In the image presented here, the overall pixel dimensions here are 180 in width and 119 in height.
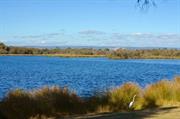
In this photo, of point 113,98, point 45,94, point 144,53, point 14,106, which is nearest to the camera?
point 14,106

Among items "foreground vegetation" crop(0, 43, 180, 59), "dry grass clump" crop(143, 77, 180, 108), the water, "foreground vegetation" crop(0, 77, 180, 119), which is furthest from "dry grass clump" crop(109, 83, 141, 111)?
"foreground vegetation" crop(0, 43, 180, 59)

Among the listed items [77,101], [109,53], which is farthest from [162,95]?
[109,53]

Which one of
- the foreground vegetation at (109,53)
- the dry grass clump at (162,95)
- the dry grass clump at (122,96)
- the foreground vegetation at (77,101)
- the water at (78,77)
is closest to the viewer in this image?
the foreground vegetation at (77,101)

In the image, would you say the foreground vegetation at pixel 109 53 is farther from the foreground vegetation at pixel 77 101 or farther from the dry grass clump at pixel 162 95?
the foreground vegetation at pixel 77 101

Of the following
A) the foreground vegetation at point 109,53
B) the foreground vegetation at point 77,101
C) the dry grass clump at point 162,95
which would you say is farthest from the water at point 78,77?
the foreground vegetation at point 109,53

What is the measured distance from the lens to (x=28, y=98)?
1755 centimetres

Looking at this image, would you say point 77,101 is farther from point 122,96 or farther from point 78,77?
point 78,77

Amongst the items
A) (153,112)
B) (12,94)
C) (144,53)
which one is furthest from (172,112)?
(144,53)

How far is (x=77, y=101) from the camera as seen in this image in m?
18.8

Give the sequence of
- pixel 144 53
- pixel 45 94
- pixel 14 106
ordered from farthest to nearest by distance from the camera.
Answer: pixel 144 53
pixel 45 94
pixel 14 106

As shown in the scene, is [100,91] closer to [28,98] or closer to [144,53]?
[28,98]

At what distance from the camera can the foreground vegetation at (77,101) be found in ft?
55.0

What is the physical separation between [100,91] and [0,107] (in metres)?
5.35

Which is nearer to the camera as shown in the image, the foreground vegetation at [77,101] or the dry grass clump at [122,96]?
the foreground vegetation at [77,101]
